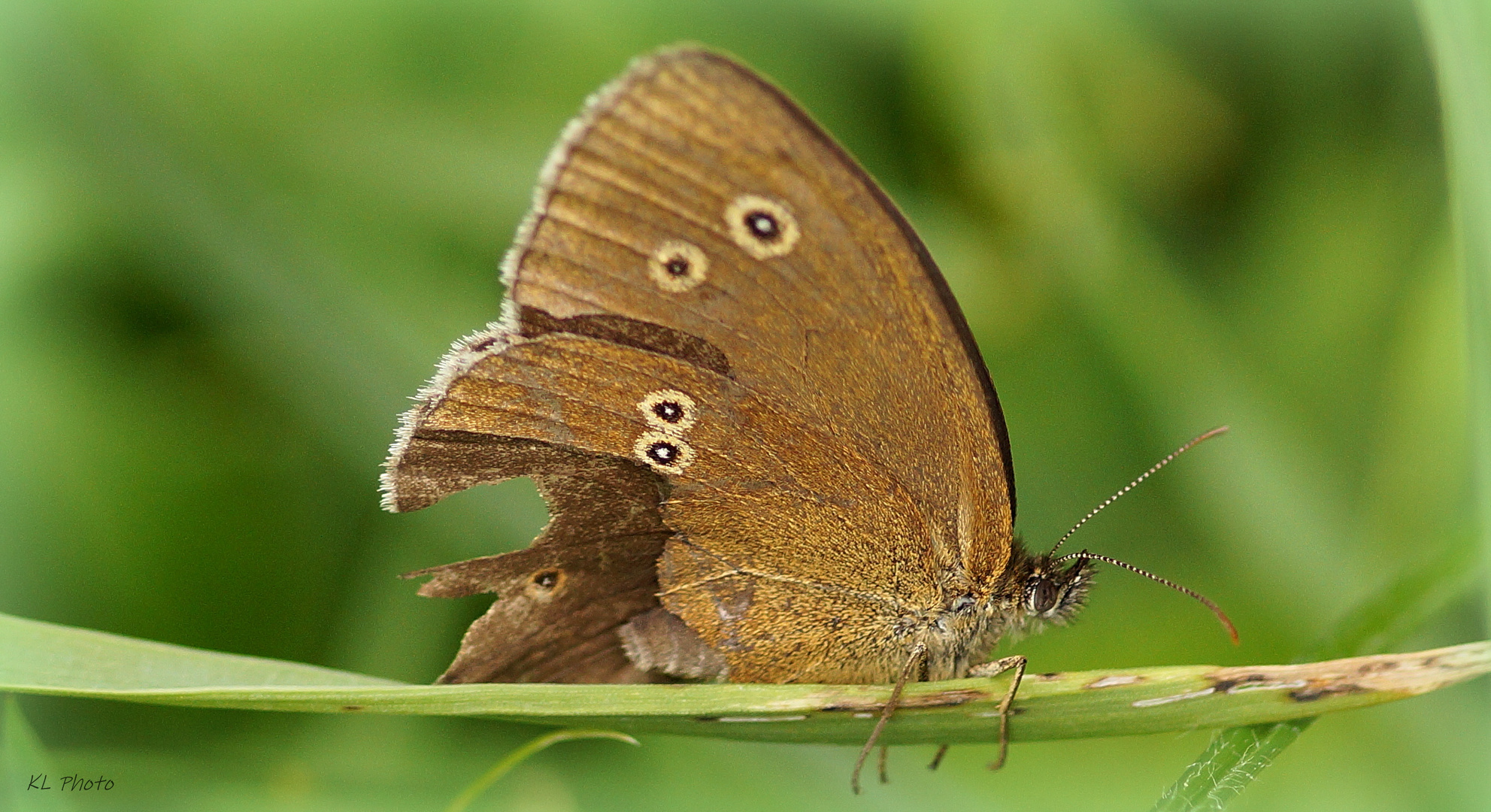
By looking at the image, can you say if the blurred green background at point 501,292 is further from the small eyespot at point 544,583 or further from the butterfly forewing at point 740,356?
the butterfly forewing at point 740,356

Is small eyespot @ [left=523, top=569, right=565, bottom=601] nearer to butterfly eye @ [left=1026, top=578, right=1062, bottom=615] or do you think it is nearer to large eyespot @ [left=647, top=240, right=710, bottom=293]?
large eyespot @ [left=647, top=240, right=710, bottom=293]

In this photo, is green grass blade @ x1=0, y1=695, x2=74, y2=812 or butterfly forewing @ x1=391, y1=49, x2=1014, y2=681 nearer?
green grass blade @ x1=0, y1=695, x2=74, y2=812

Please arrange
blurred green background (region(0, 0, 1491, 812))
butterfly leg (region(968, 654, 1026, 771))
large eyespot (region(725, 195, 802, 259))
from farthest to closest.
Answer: blurred green background (region(0, 0, 1491, 812))
large eyespot (region(725, 195, 802, 259))
butterfly leg (region(968, 654, 1026, 771))

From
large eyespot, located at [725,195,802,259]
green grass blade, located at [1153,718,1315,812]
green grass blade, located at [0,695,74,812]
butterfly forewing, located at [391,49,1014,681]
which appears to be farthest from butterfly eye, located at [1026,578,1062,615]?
green grass blade, located at [0,695,74,812]

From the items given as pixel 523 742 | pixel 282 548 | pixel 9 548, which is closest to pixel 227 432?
pixel 282 548

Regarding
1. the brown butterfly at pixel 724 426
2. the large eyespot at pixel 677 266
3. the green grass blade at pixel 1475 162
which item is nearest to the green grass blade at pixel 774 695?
the brown butterfly at pixel 724 426

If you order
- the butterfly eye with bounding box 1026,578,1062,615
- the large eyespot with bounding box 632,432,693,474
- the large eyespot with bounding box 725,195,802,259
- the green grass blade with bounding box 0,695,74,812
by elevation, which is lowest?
the green grass blade with bounding box 0,695,74,812
